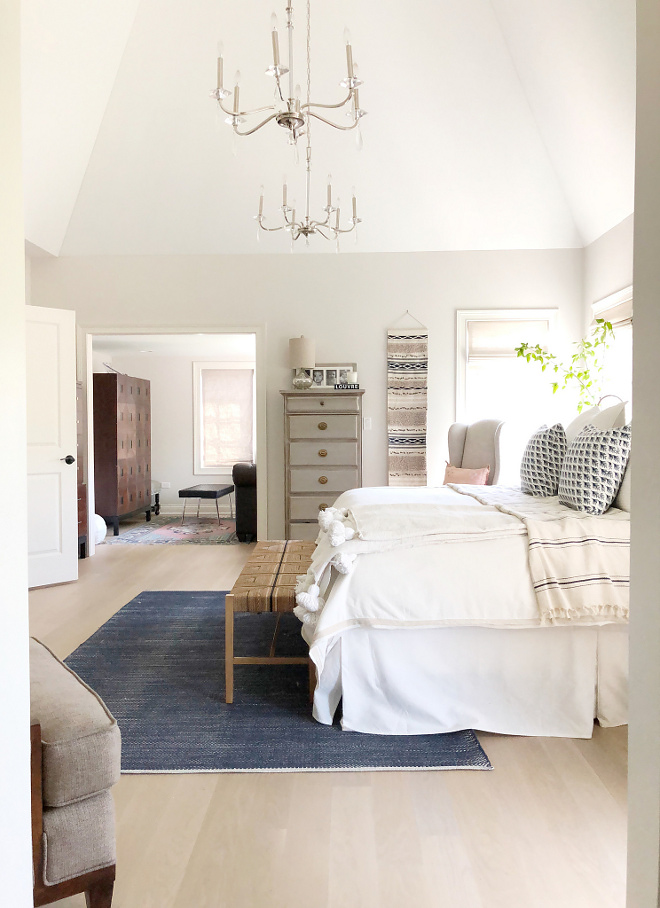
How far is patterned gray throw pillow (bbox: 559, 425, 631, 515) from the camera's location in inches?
94.7

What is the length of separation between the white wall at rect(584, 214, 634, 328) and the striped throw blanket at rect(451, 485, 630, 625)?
2619 mm

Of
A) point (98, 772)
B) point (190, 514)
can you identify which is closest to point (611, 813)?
point (98, 772)

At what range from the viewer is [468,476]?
4148mm

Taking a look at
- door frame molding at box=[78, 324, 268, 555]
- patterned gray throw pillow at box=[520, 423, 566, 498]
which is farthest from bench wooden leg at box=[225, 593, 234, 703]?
door frame molding at box=[78, 324, 268, 555]

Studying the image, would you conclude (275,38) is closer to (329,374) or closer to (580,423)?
(580,423)

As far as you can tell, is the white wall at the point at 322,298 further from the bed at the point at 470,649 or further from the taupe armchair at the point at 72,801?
the taupe armchair at the point at 72,801

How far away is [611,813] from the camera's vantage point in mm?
1809

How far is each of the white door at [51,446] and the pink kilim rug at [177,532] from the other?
5.20 feet

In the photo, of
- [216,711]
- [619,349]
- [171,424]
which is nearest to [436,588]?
[216,711]

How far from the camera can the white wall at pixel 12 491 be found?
38.1 inches

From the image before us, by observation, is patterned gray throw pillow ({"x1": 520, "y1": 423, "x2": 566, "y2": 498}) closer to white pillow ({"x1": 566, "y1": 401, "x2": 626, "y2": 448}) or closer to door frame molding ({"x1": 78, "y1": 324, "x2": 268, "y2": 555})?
white pillow ({"x1": 566, "y1": 401, "x2": 626, "y2": 448})

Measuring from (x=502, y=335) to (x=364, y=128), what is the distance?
198 centimetres

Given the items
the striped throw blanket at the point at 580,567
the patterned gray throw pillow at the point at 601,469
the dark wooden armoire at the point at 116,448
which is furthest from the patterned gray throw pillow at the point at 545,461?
the dark wooden armoire at the point at 116,448

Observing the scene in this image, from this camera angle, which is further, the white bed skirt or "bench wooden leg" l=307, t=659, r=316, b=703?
"bench wooden leg" l=307, t=659, r=316, b=703
